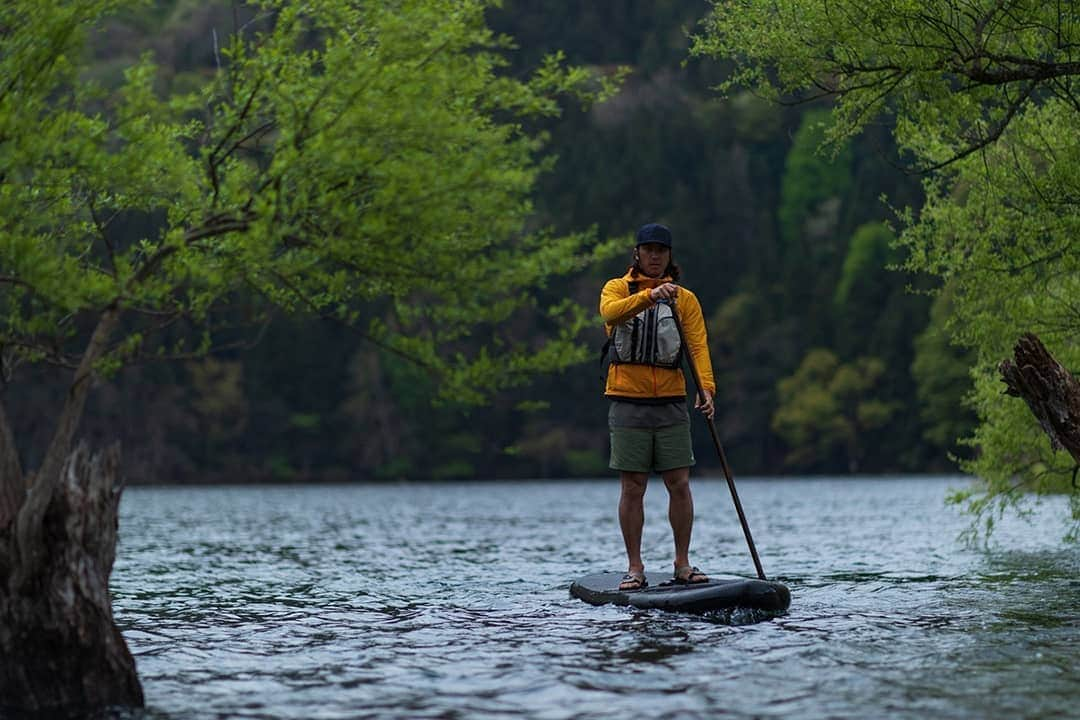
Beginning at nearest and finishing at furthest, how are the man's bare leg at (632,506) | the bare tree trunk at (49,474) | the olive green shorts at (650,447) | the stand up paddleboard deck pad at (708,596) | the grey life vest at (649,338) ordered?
the bare tree trunk at (49,474), the stand up paddleboard deck pad at (708,596), the grey life vest at (649,338), the olive green shorts at (650,447), the man's bare leg at (632,506)

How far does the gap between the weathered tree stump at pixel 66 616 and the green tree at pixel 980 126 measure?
731 centimetres

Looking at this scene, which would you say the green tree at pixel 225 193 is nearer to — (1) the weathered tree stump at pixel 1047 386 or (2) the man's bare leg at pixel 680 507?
(2) the man's bare leg at pixel 680 507

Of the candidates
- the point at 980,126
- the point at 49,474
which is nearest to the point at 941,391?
the point at 980,126

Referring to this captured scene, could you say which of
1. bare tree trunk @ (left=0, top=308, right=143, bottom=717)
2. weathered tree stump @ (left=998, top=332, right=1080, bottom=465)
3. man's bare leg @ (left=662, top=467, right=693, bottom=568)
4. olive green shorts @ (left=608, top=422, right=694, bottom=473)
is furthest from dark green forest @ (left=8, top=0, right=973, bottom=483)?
bare tree trunk @ (left=0, top=308, right=143, bottom=717)

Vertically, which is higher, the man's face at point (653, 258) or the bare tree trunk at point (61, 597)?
the man's face at point (653, 258)

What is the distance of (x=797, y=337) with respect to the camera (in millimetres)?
95250

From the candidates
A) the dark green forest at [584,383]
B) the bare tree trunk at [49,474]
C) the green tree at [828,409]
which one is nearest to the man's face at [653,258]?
the bare tree trunk at [49,474]

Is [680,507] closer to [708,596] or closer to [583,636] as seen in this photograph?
[708,596]

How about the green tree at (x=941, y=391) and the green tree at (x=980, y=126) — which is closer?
the green tree at (x=980, y=126)

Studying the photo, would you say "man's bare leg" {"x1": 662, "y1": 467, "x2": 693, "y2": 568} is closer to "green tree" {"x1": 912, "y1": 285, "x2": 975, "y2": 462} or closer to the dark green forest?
"green tree" {"x1": 912, "y1": 285, "x2": 975, "y2": 462}

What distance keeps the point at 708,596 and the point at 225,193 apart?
511 centimetres

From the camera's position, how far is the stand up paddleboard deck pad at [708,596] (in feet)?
39.0

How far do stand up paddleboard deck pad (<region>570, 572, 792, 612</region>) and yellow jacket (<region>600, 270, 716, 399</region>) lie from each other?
1.56m

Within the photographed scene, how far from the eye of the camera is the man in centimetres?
1220
